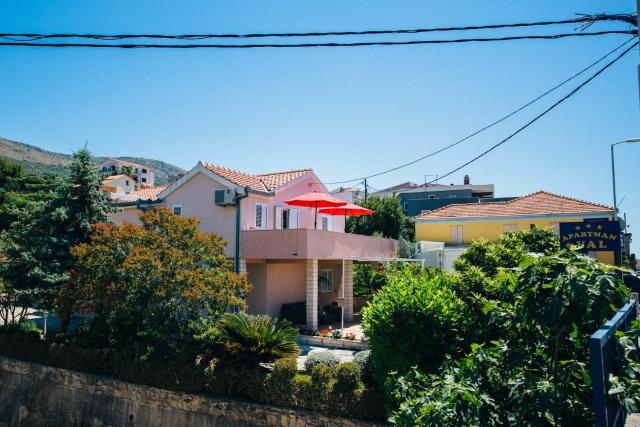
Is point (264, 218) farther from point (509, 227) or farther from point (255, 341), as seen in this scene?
point (509, 227)

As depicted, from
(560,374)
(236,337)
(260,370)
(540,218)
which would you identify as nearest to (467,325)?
(560,374)

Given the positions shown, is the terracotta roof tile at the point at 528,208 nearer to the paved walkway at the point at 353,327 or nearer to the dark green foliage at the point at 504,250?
the paved walkway at the point at 353,327

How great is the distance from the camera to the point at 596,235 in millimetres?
15391

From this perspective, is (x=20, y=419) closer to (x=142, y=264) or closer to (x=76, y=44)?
(x=142, y=264)

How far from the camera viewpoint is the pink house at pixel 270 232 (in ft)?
69.1

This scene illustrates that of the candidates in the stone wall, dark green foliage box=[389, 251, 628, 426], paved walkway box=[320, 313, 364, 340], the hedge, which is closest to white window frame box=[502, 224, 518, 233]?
paved walkway box=[320, 313, 364, 340]

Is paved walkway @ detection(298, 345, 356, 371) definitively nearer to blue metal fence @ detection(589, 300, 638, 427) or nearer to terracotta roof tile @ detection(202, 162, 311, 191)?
terracotta roof tile @ detection(202, 162, 311, 191)

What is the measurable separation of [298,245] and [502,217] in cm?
1944

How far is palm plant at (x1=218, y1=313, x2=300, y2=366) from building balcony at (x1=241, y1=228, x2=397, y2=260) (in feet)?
21.1

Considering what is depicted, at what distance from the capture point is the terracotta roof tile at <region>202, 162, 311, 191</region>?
23000 mm

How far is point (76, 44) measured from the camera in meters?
8.94

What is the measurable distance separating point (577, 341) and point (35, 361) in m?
18.2

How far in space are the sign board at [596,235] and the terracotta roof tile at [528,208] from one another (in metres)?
16.5

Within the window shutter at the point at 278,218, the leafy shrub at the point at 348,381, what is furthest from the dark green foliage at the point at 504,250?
the window shutter at the point at 278,218
